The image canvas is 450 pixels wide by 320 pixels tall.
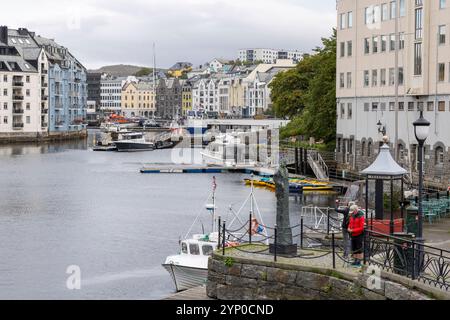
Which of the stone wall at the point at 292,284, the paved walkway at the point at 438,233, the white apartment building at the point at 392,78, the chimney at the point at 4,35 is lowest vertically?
the paved walkway at the point at 438,233

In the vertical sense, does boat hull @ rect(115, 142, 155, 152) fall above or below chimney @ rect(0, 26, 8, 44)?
below

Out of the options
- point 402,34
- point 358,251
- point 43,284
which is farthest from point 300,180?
point 358,251

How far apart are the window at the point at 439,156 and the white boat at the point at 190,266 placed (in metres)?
26.1

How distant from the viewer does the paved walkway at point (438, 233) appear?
29400mm

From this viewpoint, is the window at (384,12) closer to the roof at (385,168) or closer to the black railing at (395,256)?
the roof at (385,168)

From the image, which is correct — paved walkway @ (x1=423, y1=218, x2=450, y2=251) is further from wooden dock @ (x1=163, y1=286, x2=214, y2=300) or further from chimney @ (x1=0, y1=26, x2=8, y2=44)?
chimney @ (x1=0, y1=26, x2=8, y2=44)

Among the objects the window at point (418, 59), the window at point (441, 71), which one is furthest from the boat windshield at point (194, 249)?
the window at point (418, 59)

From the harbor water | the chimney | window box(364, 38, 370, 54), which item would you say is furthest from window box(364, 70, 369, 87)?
the chimney

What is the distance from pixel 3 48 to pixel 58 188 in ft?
262

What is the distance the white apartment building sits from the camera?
55281mm

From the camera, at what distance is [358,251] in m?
21.3

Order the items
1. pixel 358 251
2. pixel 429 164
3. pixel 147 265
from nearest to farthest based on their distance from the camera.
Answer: pixel 358 251
pixel 147 265
pixel 429 164

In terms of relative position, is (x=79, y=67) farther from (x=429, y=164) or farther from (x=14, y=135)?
(x=429, y=164)

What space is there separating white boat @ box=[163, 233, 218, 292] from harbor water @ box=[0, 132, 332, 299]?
0.59 meters
